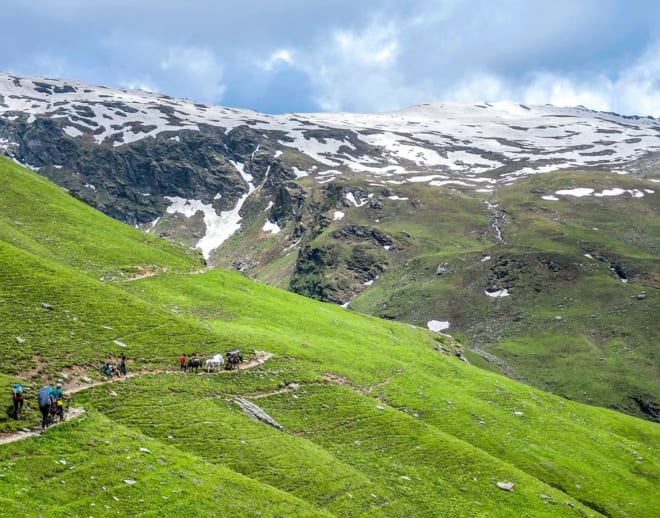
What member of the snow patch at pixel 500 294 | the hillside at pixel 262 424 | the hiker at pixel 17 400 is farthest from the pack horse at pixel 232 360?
the snow patch at pixel 500 294

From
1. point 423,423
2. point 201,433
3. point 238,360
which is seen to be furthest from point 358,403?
point 201,433

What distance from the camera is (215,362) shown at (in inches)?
1607

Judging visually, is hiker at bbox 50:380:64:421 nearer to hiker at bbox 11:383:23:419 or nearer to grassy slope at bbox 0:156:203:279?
hiker at bbox 11:383:23:419

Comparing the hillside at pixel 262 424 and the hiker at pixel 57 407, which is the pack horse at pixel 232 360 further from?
the hiker at pixel 57 407

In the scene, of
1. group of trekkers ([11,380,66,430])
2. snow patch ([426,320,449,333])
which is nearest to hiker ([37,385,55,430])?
group of trekkers ([11,380,66,430])

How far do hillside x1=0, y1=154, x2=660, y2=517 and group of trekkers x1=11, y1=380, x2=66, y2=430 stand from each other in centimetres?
72

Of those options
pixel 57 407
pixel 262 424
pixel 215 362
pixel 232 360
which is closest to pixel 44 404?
pixel 57 407

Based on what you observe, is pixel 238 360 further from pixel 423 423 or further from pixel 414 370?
pixel 414 370

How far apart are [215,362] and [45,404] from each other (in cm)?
1587

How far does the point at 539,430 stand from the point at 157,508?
3733 centimetres

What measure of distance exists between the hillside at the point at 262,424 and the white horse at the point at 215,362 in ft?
3.51

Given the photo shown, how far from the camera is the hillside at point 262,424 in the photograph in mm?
24922

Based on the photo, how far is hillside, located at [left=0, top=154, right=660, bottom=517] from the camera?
24922mm

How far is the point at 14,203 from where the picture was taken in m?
68.4
